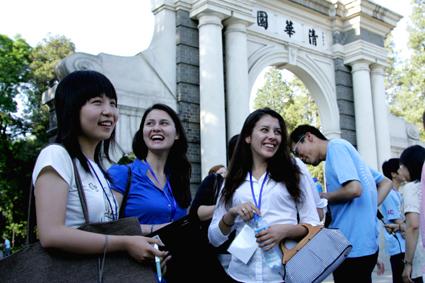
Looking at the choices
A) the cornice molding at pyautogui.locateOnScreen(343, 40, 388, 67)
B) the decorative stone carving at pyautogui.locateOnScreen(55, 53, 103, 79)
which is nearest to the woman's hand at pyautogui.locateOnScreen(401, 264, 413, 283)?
the decorative stone carving at pyautogui.locateOnScreen(55, 53, 103, 79)

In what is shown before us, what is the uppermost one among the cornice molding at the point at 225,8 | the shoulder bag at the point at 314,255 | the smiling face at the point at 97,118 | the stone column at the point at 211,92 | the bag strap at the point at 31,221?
the cornice molding at the point at 225,8

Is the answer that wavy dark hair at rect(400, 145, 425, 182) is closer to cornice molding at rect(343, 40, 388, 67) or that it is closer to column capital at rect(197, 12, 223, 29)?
column capital at rect(197, 12, 223, 29)

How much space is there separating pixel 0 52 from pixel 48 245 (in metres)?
19.6

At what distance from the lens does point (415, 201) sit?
121 inches

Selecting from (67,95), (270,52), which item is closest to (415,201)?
(67,95)

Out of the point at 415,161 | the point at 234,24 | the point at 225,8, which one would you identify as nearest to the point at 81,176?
the point at 415,161

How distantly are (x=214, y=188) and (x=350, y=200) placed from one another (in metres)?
0.95

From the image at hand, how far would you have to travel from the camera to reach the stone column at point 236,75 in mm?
8891

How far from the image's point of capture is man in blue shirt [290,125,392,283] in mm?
2926

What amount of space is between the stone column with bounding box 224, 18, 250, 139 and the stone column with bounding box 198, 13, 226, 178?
29 centimetres

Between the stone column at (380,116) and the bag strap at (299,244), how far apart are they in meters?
9.73

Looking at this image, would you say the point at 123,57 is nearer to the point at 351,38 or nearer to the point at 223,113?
the point at 223,113

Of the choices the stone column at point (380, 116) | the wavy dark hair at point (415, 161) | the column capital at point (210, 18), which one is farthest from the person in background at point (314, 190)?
the stone column at point (380, 116)

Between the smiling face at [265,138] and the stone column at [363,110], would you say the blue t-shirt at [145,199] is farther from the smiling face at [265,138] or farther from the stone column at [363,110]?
the stone column at [363,110]
